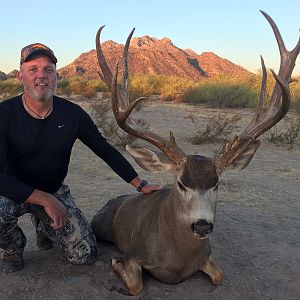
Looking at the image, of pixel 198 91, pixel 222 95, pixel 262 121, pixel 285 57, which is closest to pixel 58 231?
pixel 262 121

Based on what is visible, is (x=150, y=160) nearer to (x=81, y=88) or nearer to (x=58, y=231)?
(x=58, y=231)

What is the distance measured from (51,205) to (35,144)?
67 cm

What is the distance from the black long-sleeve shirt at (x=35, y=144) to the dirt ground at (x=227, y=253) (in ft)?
2.73

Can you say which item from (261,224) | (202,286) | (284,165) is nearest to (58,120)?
(202,286)

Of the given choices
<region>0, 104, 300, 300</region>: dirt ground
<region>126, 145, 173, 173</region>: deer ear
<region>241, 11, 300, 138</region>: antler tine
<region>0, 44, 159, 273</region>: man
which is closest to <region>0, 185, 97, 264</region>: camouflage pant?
<region>0, 44, 159, 273</region>: man

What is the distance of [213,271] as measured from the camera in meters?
4.61

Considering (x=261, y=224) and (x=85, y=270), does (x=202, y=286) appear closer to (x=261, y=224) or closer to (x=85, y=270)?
(x=85, y=270)

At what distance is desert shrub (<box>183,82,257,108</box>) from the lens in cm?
2612

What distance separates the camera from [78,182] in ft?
29.1

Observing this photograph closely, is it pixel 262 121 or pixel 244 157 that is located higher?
pixel 262 121

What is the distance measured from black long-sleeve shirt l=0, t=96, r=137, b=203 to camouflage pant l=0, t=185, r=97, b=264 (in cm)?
21

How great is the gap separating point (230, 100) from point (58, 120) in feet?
72.7

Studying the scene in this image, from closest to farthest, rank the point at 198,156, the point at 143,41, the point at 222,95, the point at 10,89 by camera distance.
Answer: the point at 198,156 → the point at 222,95 → the point at 10,89 → the point at 143,41

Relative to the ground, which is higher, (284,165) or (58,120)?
(58,120)
